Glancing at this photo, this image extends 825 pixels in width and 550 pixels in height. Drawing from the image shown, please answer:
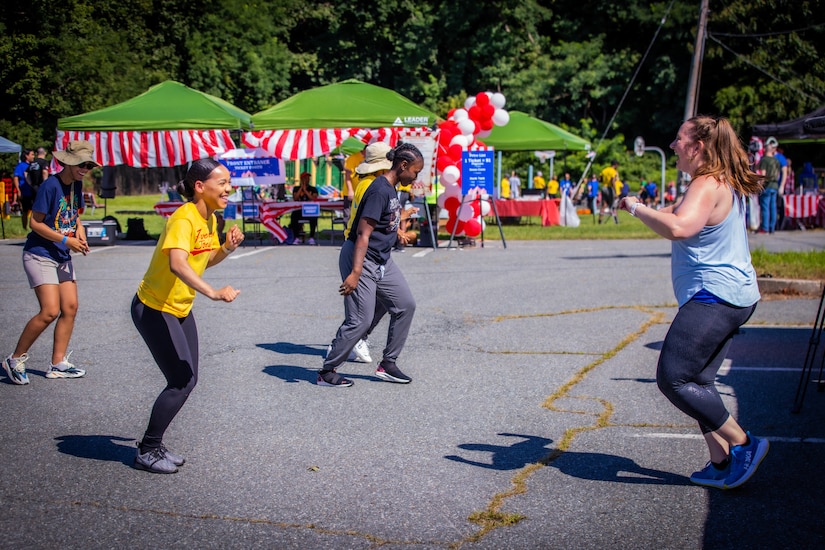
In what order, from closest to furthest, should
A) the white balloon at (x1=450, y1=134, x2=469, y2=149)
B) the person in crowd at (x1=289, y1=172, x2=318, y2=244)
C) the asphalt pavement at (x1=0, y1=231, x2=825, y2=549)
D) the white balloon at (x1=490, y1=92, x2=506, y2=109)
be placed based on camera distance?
the asphalt pavement at (x1=0, y1=231, x2=825, y2=549) → the white balloon at (x1=450, y1=134, x2=469, y2=149) → the white balloon at (x1=490, y1=92, x2=506, y2=109) → the person in crowd at (x1=289, y1=172, x2=318, y2=244)

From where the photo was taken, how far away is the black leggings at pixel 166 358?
16.3 feet

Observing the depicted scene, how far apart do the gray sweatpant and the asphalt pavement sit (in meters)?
0.32

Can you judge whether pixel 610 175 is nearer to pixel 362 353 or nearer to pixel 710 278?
pixel 362 353

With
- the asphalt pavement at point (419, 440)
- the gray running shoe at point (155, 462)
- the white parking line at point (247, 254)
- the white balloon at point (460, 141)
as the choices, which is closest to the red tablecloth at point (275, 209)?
the white parking line at point (247, 254)

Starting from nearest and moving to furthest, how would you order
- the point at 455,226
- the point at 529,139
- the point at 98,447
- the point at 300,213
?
the point at 98,447 < the point at 455,226 < the point at 300,213 < the point at 529,139

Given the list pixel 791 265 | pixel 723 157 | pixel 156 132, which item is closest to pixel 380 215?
pixel 723 157

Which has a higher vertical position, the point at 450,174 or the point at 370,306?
the point at 450,174

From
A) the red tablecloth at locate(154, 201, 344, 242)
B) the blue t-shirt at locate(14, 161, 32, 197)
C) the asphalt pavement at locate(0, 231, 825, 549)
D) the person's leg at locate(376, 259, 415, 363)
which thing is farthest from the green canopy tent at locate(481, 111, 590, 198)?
the person's leg at locate(376, 259, 415, 363)

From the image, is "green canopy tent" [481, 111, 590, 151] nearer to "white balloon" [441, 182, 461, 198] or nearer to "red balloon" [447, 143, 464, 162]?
"white balloon" [441, 182, 461, 198]

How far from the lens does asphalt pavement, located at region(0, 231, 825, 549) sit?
423 cm

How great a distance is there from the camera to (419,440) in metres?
5.63

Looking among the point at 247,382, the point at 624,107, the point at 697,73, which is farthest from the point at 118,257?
the point at 624,107

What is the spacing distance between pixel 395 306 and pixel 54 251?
258 centimetres

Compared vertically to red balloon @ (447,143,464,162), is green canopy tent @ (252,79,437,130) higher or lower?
higher
